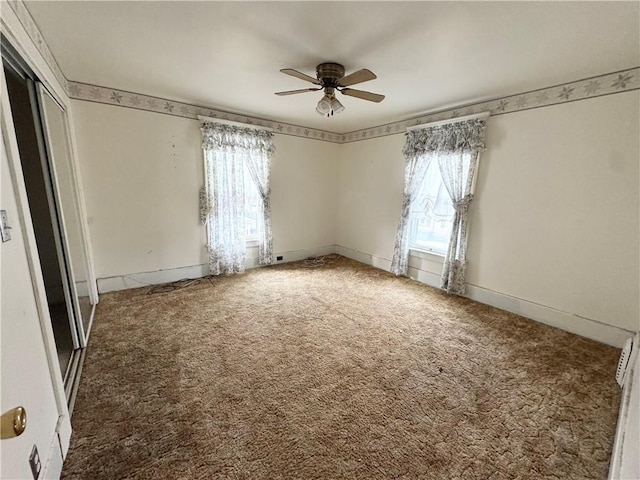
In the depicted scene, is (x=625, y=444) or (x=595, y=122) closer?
(x=625, y=444)

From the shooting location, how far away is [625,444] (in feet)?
4.38

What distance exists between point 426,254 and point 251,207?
2.70m

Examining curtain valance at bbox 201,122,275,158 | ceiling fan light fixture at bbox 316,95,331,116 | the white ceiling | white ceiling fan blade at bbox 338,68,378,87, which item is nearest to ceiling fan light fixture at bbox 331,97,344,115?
ceiling fan light fixture at bbox 316,95,331,116

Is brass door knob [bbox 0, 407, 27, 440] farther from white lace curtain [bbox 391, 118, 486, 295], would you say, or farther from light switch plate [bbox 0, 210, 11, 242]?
white lace curtain [bbox 391, 118, 486, 295]

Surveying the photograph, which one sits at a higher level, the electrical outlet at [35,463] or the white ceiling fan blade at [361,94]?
the white ceiling fan blade at [361,94]

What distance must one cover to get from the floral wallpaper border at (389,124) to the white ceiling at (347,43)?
10 centimetres

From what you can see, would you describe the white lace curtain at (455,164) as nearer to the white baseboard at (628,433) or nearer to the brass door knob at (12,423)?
the white baseboard at (628,433)

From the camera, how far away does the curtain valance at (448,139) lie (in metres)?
3.12

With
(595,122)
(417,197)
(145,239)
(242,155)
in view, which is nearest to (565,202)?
(595,122)

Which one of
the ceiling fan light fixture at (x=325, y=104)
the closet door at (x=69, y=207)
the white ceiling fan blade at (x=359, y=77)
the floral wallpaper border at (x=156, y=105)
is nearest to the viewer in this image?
the white ceiling fan blade at (x=359, y=77)

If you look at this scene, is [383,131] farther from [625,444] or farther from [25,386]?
[25,386]

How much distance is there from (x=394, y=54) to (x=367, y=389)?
247 centimetres

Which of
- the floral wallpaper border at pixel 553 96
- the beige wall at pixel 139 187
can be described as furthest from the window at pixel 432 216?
the beige wall at pixel 139 187

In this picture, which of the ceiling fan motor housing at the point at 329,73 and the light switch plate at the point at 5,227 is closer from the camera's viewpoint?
the light switch plate at the point at 5,227
